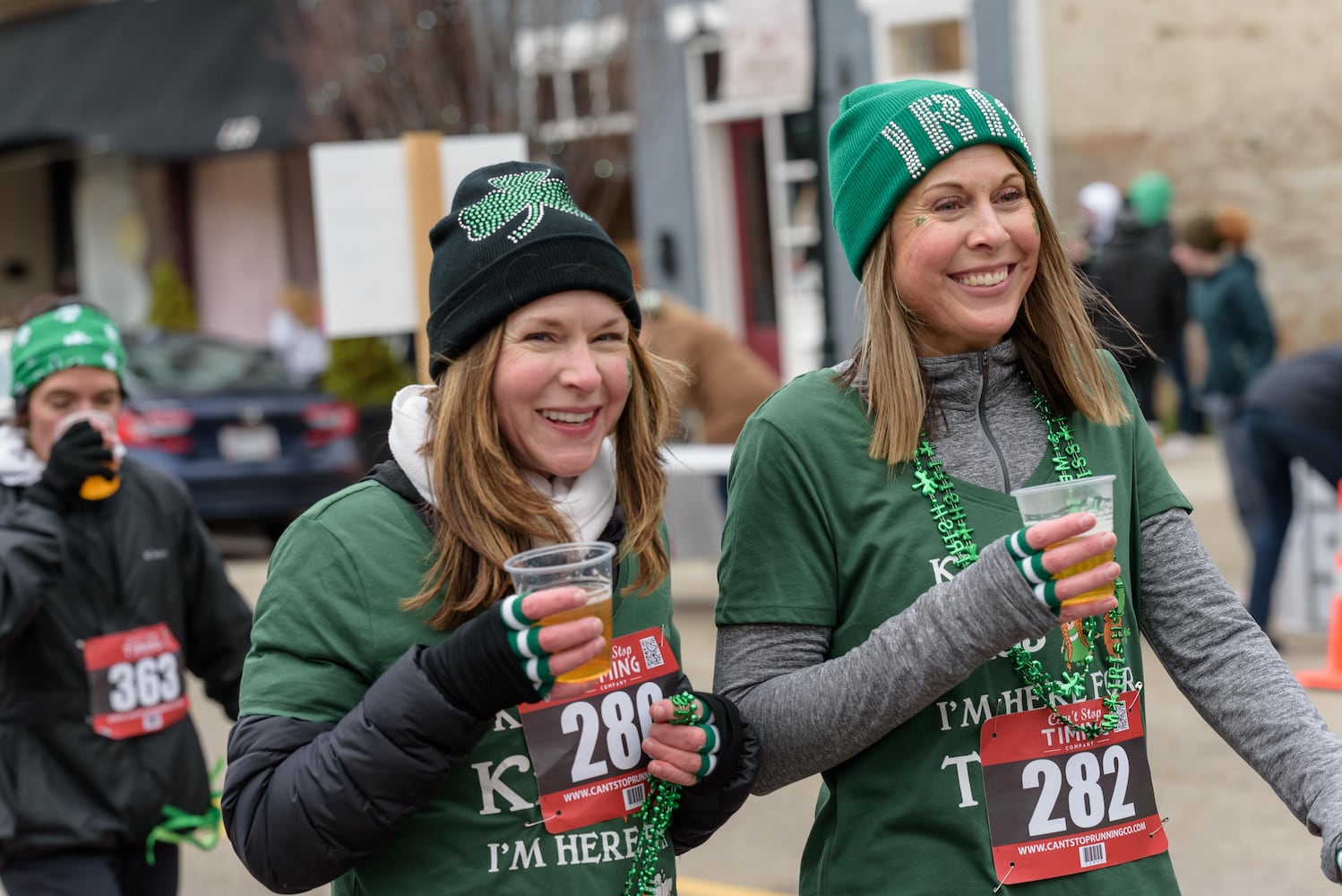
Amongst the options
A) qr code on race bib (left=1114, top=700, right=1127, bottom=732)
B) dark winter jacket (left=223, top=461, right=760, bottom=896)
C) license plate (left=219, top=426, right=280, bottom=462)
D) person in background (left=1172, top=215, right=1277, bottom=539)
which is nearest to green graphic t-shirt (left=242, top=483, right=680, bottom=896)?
dark winter jacket (left=223, top=461, right=760, bottom=896)

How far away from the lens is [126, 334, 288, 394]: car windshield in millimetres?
11844

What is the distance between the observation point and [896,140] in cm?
263

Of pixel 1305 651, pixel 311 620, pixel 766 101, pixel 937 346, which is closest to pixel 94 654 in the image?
pixel 311 620

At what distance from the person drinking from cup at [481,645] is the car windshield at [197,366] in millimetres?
9552

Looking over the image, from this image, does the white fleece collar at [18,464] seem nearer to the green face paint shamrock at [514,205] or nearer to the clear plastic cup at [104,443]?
the clear plastic cup at [104,443]

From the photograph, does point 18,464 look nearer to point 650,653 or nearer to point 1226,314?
point 650,653

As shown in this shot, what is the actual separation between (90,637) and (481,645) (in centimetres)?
221

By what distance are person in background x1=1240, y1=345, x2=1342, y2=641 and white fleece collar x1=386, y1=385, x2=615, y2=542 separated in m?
5.63

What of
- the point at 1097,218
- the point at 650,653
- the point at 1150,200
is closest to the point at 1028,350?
the point at 650,653

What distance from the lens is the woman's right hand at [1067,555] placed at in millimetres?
2270

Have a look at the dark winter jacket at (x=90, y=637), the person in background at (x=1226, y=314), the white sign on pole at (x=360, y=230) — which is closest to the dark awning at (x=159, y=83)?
the person in background at (x=1226, y=314)

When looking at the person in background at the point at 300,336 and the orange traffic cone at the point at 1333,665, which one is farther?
the person in background at the point at 300,336

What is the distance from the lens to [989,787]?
2510 millimetres

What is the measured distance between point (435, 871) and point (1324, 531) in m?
6.94
